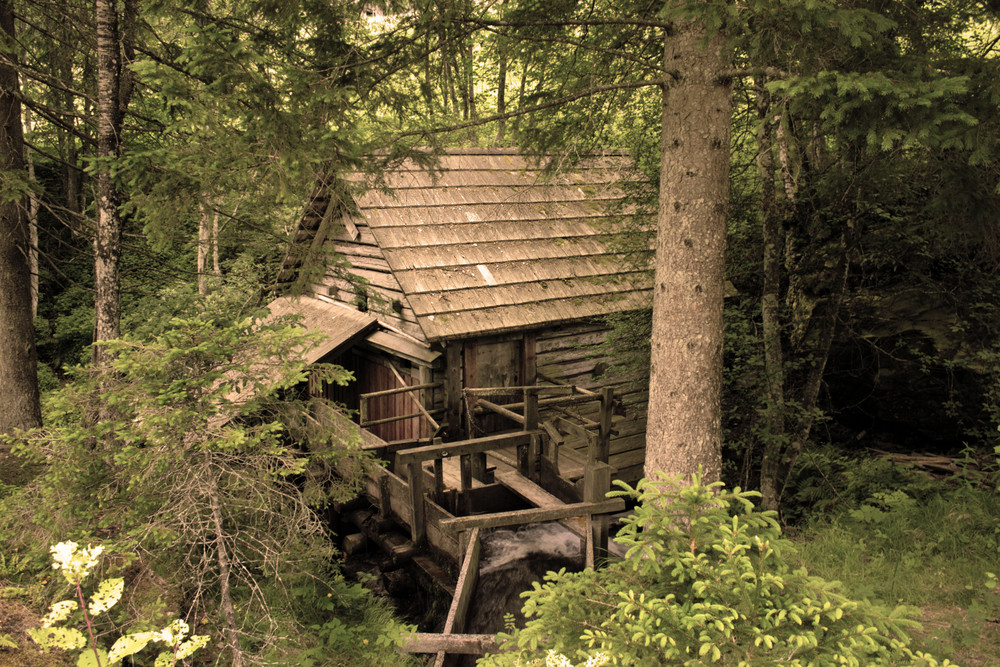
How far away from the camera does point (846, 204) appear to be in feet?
23.1

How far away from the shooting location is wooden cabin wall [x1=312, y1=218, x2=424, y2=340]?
960 cm

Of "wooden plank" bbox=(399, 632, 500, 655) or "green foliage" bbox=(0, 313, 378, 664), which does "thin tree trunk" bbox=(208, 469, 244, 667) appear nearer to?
"green foliage" bbox=(0, 313, 378, 664)

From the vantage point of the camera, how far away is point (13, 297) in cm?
805

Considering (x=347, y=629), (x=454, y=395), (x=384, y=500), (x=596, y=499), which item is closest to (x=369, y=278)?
(x=454, y=395)

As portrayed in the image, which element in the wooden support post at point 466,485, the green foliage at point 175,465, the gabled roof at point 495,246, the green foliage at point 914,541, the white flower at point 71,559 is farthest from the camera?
the gabled roof at point 495,246

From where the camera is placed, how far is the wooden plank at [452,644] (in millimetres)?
4961

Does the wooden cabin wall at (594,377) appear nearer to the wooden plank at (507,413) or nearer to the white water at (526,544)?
the white water at (526,544)

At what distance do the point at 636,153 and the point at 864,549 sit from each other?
16.8ft

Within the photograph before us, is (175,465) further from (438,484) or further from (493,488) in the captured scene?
(493,488)

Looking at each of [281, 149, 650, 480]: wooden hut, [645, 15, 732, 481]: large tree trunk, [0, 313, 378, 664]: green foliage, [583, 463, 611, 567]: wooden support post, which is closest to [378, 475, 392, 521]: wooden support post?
[281, 149, 650, 480]: wooden hut

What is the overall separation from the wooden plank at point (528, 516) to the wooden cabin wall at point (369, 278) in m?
3.39

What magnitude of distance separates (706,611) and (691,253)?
9.31 ft

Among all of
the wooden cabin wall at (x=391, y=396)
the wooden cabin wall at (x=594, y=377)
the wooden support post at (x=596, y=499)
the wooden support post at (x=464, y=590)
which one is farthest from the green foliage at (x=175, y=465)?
the wooden cabin wall at (x=594, y=377)

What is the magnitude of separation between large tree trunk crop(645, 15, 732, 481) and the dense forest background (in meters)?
0.05
